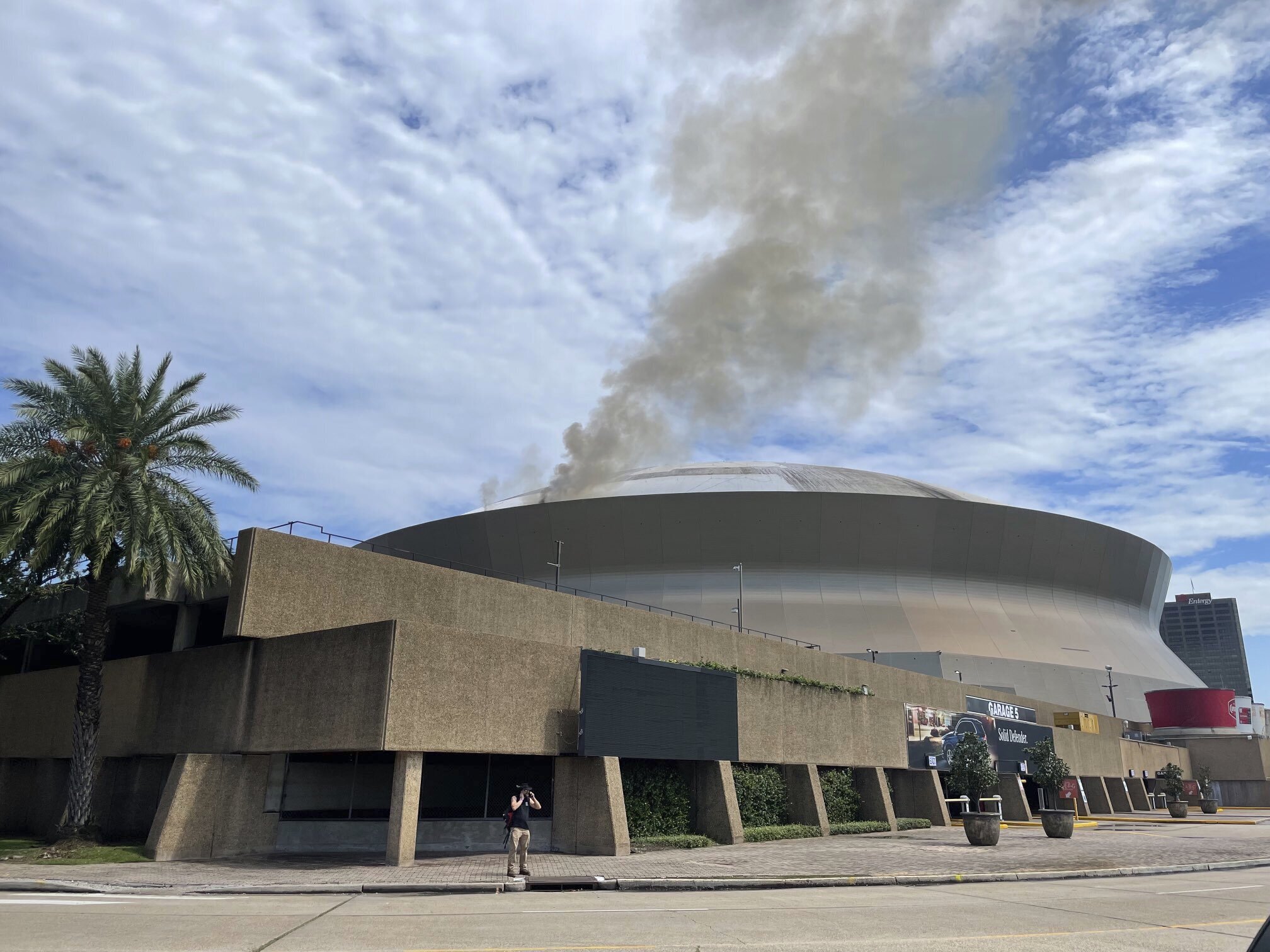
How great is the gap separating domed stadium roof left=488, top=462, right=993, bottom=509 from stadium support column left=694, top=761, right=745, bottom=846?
31.9 m

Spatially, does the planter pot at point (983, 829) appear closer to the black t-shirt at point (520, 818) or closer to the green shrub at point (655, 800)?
the green shrub at point (655, 800)

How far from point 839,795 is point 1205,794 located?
Result: 37.3 metres

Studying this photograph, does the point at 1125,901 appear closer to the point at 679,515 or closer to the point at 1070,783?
the point at 1070,783

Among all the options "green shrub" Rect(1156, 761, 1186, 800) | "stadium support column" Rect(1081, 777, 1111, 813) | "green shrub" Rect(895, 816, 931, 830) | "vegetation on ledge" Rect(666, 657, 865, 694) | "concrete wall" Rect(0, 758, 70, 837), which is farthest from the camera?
"stadium support column" Rect(1081, 777, 1111, 813)

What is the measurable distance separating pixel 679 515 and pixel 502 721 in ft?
121

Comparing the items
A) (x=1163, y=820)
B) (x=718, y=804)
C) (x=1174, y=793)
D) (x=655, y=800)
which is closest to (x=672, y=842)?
(x=655, y=800)

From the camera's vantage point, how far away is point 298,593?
25203mm

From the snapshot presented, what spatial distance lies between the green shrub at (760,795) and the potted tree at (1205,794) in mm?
38787

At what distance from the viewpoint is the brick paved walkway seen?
62.7 ft

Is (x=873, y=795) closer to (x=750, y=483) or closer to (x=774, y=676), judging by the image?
(x=774, y=676)

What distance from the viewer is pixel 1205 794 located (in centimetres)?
5975

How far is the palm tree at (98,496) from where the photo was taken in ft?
78.4

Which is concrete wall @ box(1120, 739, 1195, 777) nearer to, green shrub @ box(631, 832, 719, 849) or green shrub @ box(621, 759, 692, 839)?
green shrub @ box(621, 759, 692, 839)

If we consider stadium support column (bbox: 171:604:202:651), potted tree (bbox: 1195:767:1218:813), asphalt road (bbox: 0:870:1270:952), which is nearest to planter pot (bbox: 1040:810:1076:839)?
asphalt road (bbox: 0:870:1270:952)
